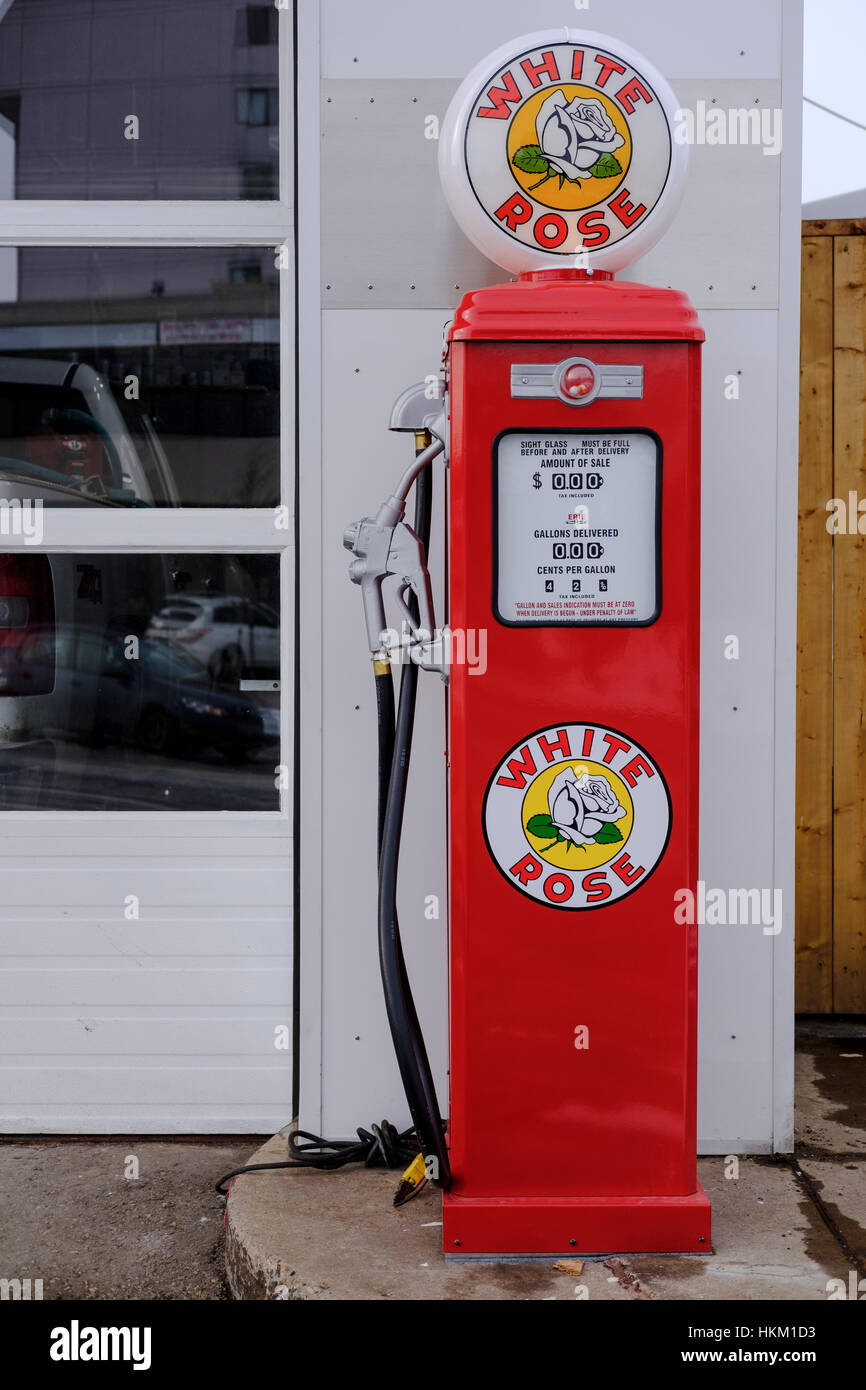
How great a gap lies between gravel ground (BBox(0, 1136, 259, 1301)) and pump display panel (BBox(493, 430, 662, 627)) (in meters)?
1.66

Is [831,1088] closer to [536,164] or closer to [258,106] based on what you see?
[536,164]

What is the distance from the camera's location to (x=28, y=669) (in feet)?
11.6

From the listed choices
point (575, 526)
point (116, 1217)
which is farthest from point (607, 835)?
point (116, 1217)

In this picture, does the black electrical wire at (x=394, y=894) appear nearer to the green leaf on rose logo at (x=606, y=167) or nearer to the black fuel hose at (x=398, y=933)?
the black fuel hose at (x=398, y=933)

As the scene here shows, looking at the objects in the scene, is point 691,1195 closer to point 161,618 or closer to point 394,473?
point 394,473

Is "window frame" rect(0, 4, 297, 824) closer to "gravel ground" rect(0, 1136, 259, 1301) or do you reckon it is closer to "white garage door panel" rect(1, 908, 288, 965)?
"white garage door panel" rect(1, 908, 288, 965)

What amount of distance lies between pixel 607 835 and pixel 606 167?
1.33 meters

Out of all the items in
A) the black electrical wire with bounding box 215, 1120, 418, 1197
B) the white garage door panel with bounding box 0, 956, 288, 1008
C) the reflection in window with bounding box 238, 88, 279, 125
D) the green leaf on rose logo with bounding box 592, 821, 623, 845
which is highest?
the reflection in window with bounding box 238, 88, 279, 125

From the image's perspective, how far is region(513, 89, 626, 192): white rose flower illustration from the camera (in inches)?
96.6

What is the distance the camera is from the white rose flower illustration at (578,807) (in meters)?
2.47

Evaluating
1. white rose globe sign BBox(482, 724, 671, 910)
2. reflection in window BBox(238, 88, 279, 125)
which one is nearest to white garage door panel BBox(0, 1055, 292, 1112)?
white rose globe sign BBox(482, 724, 671, 910)

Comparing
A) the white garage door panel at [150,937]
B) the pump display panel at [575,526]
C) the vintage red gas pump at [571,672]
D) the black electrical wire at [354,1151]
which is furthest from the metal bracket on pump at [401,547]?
the black electrical wire at [354,1151]
